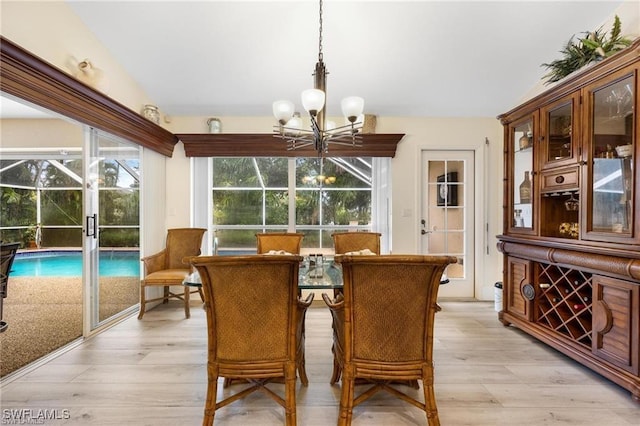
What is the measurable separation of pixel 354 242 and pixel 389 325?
1411 mm

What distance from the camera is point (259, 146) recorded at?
143 inches

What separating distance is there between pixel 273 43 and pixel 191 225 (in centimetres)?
242

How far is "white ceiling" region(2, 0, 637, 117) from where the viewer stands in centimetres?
246

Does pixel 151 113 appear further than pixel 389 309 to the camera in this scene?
Yes

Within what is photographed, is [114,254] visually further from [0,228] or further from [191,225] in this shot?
[0,228]

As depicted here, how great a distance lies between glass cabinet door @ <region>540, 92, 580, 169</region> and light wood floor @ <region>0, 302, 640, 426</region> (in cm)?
161

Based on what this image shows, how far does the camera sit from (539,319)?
8.34 ft

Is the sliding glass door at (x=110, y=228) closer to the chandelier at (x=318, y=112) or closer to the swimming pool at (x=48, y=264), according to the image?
the chandelier at (x=318, y=112)

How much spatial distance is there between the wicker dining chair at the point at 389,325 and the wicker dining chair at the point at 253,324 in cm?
28

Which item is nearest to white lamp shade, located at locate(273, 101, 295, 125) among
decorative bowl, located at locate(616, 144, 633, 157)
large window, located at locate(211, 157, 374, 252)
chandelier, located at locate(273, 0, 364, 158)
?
chandelier, located at locate(273, 0, 364, 158)

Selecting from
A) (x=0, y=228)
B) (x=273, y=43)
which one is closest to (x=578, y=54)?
(x=273, y=43)

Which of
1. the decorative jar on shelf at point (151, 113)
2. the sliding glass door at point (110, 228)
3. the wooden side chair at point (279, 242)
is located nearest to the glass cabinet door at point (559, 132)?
the wooden side chair at point (279, 242)

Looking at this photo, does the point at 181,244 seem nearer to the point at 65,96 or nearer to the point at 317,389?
the point at 65,96

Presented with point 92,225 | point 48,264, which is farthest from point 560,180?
point 48,264
